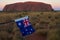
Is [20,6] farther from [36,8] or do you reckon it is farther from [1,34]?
[1,34]

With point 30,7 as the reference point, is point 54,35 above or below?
above

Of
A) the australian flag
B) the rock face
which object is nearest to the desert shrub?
the australian flag

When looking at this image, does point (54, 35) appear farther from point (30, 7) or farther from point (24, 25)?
point (30, 7)

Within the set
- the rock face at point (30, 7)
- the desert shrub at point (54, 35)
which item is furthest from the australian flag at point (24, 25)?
the rock face at point (30, 7)

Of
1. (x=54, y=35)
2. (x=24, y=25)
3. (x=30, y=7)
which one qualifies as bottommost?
(x=30, y=7)

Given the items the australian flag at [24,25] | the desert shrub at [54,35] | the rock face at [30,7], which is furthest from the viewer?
the rock face at [30,7]

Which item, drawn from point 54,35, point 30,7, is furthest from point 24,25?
point 30,7

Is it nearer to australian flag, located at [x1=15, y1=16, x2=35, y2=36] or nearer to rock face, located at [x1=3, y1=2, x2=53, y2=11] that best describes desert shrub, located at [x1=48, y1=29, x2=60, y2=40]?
australian flag, located at [x1=15, y1=16, x2=35, y2=36]

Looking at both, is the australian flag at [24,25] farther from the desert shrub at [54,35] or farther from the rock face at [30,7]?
the rock face at [30,7]

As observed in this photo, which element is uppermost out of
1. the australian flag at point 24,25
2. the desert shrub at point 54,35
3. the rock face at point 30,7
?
the australian flag at point 24,25

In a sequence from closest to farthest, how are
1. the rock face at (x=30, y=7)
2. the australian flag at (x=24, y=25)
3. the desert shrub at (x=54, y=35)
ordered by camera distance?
the australian flag at (x=24, y=25)
the desert shrub at (x=54, y=35)
the rock face at (x=30, y=7)

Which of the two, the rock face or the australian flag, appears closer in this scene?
the australian flag
